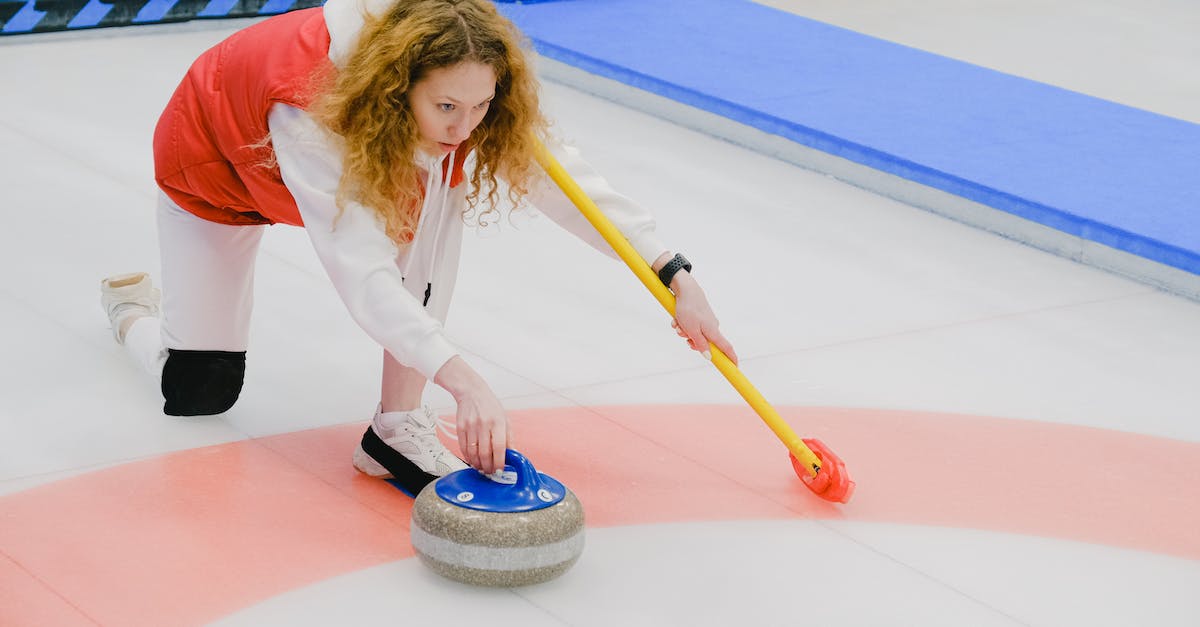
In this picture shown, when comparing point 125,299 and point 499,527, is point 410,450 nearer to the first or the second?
point 499,527

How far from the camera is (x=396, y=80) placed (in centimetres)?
220

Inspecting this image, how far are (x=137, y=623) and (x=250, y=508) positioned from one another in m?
0.38

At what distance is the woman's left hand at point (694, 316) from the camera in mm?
2514

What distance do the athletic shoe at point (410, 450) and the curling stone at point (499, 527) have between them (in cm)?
28

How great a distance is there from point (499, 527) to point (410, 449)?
1.35 feet

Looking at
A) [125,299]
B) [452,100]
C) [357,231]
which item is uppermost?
[452,100]

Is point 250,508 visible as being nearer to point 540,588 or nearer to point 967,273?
point 540,588

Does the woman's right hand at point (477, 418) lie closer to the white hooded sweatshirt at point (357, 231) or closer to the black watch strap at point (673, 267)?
the white hooded sweatshirt at point (357, 231)

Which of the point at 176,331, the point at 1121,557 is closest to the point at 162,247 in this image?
the point at 176,331

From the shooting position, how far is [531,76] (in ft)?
7.77

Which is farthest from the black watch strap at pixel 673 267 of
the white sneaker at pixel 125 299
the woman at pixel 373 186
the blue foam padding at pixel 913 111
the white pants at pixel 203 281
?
the blue foam padding at pixel 913 111

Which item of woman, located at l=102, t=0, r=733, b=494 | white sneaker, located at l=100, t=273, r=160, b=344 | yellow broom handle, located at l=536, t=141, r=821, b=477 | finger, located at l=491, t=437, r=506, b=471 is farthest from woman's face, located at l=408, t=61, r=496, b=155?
white sneaker, located at l=100, t=273, r=160, b=344

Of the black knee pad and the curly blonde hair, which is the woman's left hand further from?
the black knee pad

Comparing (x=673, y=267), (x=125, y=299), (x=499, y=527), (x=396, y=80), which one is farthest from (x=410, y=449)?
(x=125, y=299)
